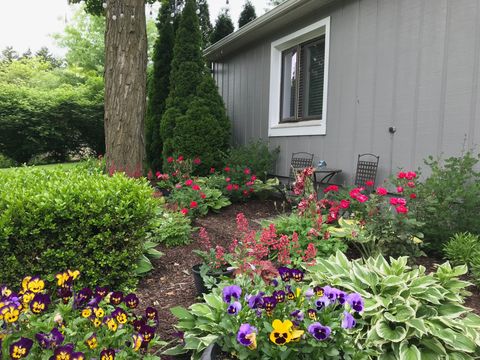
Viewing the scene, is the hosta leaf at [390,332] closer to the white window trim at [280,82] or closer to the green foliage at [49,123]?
the white window trim at [280,82]

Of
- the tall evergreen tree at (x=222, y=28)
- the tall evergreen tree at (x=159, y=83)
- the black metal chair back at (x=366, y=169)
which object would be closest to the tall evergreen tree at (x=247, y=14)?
the tall evergreen tree at (x=222, y=28)

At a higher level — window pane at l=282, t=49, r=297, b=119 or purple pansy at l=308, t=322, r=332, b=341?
window pane at l=282, t=49, r=297, b=119

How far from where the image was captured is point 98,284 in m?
2.93

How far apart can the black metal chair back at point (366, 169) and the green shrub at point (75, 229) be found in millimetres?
2974

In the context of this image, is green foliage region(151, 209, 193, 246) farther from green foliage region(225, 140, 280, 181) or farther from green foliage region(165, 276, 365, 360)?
green foliage region(225, 140, 280, 181)

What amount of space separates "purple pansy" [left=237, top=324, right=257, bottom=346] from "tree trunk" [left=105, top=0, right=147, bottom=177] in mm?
4226

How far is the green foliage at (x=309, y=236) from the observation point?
10.8ft

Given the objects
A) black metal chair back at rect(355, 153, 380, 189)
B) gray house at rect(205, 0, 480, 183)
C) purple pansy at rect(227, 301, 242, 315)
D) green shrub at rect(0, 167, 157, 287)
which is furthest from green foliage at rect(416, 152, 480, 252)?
green shrub at rect(0, 167, 157, 287)

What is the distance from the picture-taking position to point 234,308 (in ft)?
6.32

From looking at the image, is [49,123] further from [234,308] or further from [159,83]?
[234,308]

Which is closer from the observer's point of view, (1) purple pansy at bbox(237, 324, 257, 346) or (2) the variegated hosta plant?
(1) purple pansy at bbox(237, 324, 257, 346)

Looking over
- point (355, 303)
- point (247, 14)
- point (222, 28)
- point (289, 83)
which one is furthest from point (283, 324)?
point (247, 14)

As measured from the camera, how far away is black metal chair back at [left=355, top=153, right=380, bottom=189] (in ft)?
16.1

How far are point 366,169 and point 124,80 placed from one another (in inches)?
142
